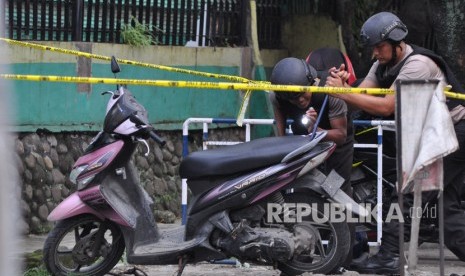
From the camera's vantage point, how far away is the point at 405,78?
6281mm

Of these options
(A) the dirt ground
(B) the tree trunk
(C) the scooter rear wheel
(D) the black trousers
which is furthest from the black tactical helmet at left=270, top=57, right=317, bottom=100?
(B) the tree trunk

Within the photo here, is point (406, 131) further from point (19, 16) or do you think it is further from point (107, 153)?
point (19, 16)

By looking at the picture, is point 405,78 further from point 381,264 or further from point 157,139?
point 157,139

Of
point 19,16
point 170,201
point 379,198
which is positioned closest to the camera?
point 379,198

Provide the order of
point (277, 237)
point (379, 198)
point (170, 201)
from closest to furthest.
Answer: point (277, 237) → point (379, 198) → point (170, 201)

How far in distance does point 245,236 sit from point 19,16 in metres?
3.82

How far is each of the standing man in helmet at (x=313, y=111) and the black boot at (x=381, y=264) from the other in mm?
117

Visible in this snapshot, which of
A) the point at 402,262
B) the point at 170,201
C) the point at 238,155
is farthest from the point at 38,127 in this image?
the point at 402,262

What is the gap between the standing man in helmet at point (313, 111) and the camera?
6.45 m

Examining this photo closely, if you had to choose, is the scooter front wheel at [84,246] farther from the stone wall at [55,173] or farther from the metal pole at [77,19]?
the metal pole at [77,19]

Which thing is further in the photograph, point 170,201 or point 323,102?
point 170,201

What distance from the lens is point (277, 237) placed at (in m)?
Result: 6.05
